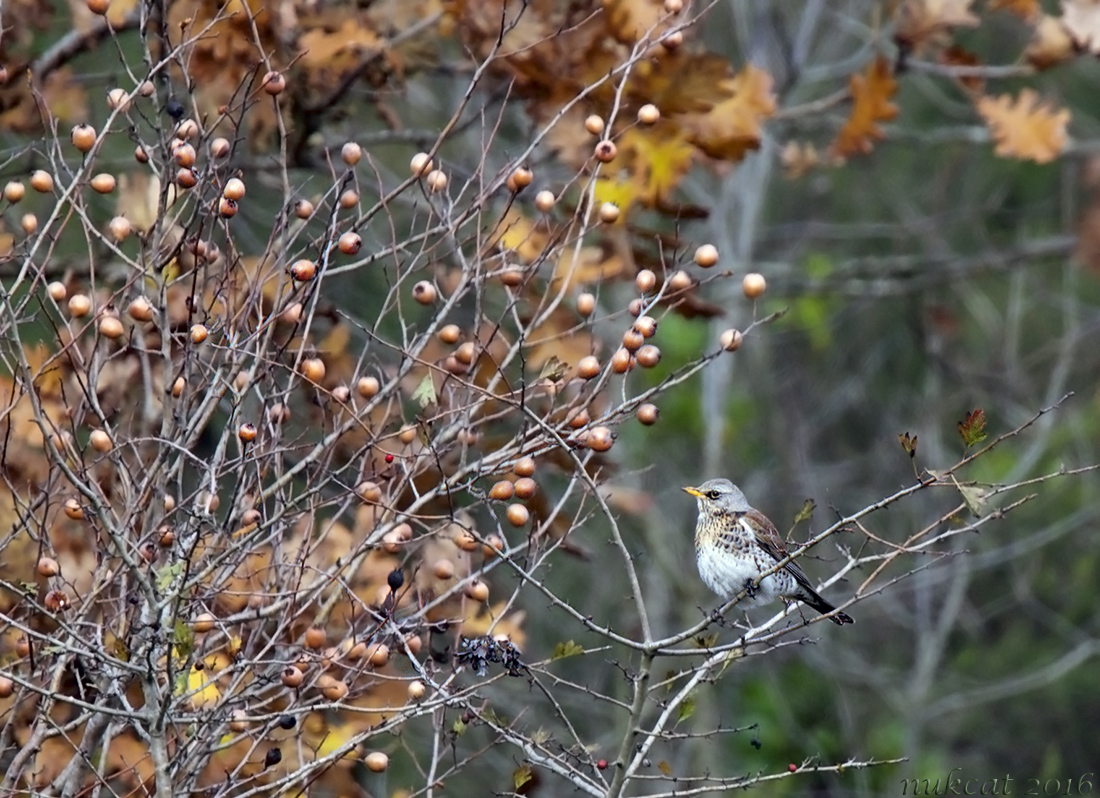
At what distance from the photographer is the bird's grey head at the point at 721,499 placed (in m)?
5.82

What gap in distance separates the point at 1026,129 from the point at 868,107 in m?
0.74

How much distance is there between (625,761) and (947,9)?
396cm

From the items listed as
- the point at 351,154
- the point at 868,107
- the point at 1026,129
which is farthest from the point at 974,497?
the point at 1026,129

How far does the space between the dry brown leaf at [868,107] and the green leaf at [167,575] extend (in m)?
3.65

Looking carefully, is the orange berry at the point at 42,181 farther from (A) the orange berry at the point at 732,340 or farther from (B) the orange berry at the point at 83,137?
(A) the orange berry at the point at 732,340

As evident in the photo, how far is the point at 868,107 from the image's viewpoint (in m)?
6.02

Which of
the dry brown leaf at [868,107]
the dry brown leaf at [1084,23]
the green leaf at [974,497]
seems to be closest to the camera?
the green leaf at [974,497]

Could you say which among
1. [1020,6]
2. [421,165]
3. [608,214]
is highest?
[421,165]

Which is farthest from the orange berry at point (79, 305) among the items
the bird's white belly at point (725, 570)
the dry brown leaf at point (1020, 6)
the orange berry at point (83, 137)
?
the dry brown leaf at point (1020, 6)

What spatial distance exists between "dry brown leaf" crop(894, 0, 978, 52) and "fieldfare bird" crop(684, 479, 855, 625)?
206cm

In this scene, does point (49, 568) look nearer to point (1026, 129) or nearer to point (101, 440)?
point (101, 440)

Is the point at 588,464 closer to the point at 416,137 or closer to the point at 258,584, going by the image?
the point at 258,584

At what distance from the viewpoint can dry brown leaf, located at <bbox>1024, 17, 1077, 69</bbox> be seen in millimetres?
6152

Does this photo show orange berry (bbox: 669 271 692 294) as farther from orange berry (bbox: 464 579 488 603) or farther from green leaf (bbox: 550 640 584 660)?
green leaf (bbox: 550 640 584 660)
